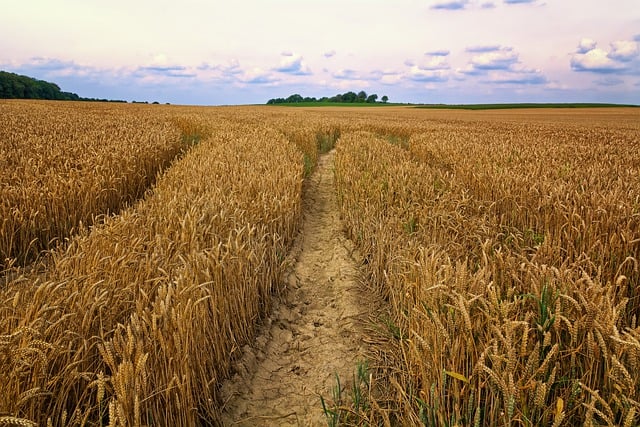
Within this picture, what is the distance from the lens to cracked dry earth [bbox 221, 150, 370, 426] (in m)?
2.79

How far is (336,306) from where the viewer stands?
4.24m

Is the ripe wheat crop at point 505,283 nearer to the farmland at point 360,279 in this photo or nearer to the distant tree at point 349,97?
the farmland at point 360,279

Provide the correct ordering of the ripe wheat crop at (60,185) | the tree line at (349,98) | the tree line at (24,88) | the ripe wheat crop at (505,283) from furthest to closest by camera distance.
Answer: the tree line at (349,98) → the tree line at (24,88) → the ripe wheat crop at (60,185) → the ripe wheat crop at (505,283)

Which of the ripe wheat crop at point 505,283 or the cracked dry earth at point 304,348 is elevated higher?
the ripe wheat crop at point 505,283

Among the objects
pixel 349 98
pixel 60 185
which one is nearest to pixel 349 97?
pixel 349 98

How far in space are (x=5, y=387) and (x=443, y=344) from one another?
2033mm

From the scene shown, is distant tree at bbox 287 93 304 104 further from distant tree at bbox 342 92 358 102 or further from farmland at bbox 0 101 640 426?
farmland at bbox 0 101 640 426

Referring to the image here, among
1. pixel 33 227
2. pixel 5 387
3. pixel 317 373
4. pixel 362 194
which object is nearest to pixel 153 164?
pixel 33 227

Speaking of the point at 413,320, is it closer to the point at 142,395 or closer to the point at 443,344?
the point at 443,344

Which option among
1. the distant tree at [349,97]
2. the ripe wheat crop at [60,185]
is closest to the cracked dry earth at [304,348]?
the ripe wheat crop at [60,185]

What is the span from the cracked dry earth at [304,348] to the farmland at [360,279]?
0.47ft

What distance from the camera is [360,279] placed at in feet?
15.5

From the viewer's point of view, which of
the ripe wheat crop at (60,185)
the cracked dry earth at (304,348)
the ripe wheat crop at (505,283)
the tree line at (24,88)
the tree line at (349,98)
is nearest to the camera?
the ripe wheat crop at (505,283)

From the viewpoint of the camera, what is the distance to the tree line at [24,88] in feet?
227
